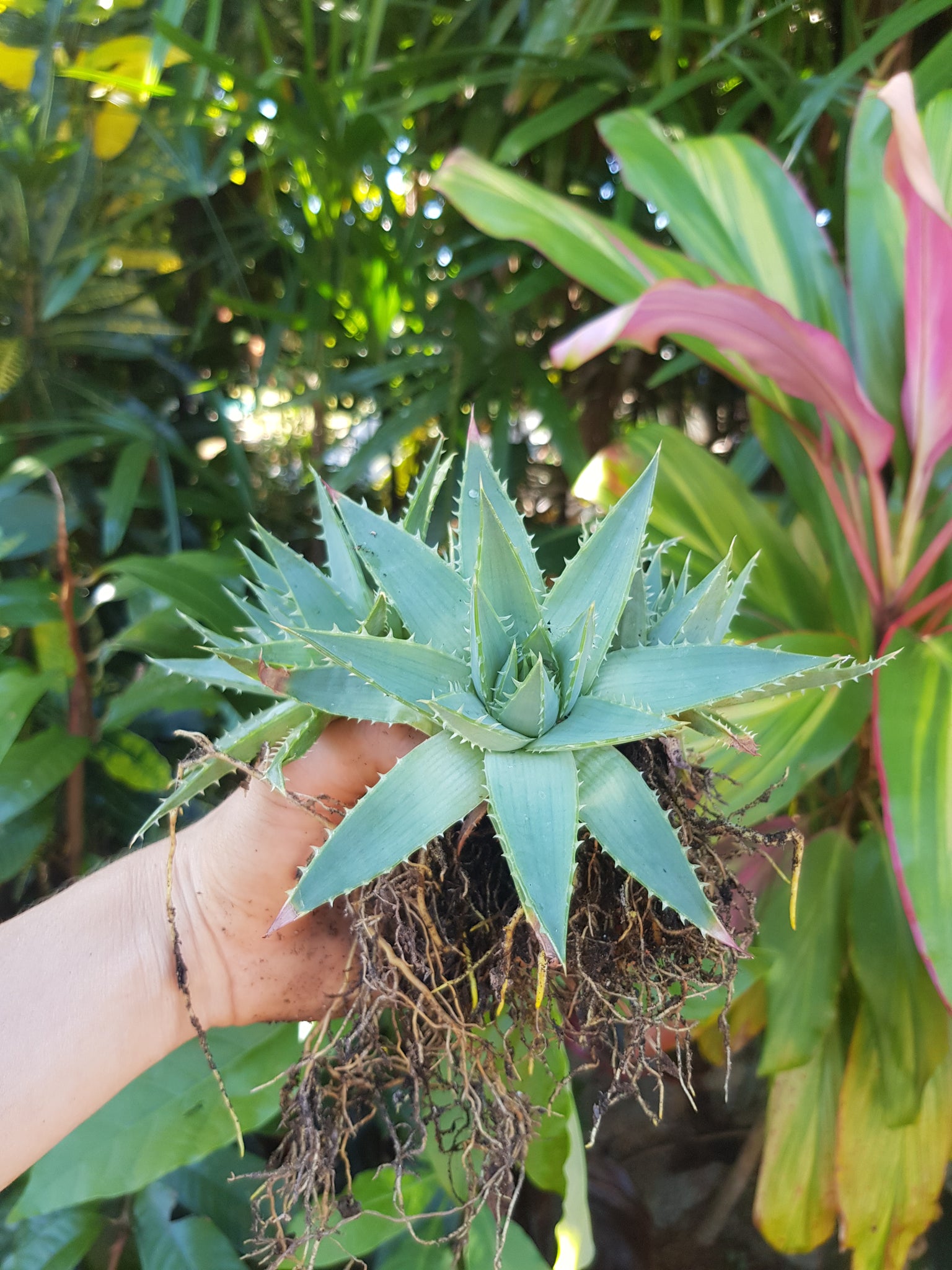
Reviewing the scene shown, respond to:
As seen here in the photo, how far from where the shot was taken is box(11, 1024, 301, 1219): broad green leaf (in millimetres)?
603

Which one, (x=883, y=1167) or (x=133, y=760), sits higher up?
(x=133, y=760)

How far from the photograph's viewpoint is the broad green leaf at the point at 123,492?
0.91 m

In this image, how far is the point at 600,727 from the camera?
0.34 metres

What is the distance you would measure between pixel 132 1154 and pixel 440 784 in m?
0.51

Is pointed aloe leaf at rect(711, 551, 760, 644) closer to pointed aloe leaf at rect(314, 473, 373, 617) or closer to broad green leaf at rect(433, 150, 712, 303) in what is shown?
pointed aloe leaf at rect(314, 473, 373, 617)

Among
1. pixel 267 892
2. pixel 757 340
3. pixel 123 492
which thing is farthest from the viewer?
pixel 123 492

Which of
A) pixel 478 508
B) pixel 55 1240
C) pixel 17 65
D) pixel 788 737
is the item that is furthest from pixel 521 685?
pixel 17 65

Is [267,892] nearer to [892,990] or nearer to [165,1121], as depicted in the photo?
[165,1121]

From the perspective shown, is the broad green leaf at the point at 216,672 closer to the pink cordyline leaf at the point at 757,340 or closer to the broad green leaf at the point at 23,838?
the pink cordyline leaf at the point at 757,340

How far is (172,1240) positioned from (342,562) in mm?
639

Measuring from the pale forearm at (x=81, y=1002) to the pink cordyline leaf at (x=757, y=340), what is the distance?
0.51 metres

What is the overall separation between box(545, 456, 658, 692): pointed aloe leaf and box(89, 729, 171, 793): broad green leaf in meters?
0.60

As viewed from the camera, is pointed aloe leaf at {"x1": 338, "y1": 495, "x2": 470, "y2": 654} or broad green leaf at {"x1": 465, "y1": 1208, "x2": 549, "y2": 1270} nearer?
pointed aloe leaf at {"x1": 338, "y1": 495, "x2": 470, "y2": 654}

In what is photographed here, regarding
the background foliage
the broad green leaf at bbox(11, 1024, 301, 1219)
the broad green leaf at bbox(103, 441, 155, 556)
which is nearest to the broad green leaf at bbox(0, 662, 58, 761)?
the background foliage
